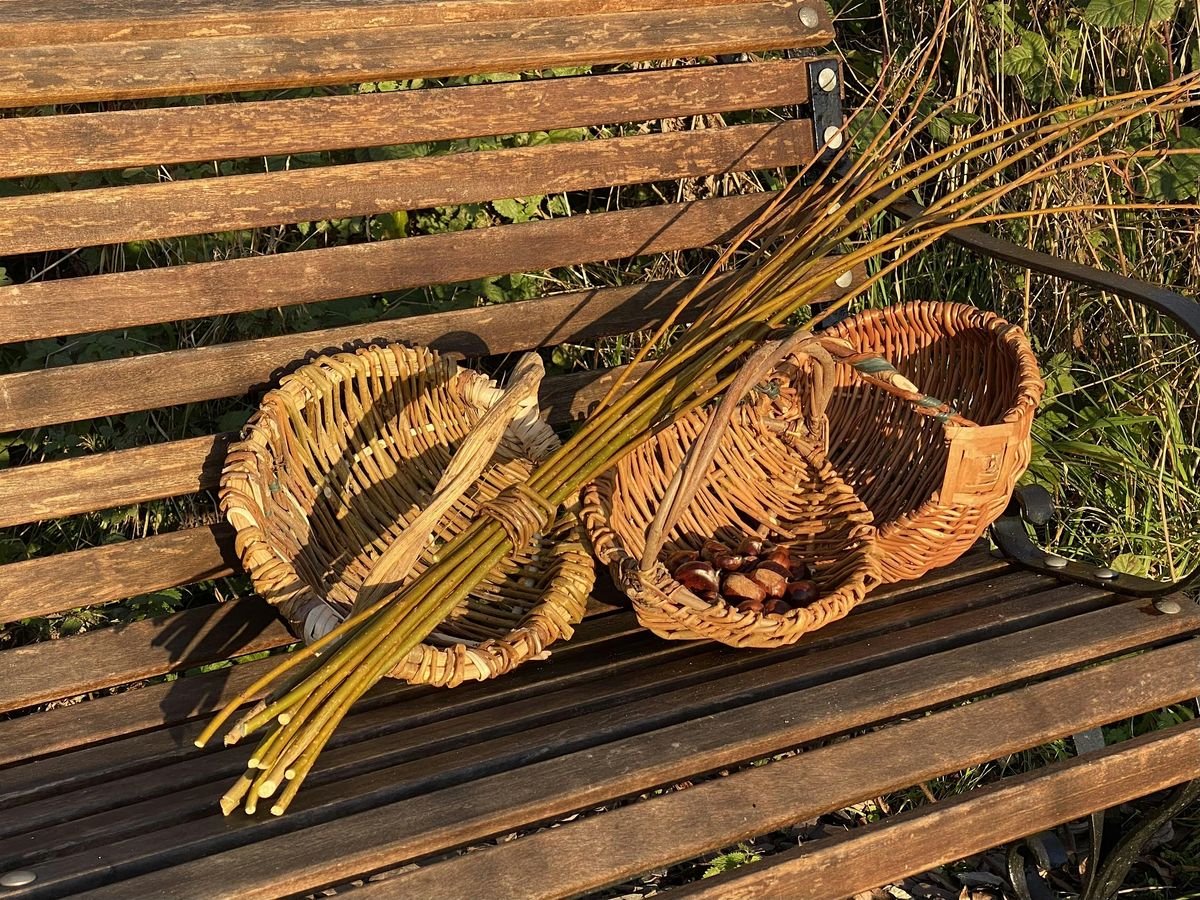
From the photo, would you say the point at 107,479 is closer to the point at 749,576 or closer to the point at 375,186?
the point at 375,186

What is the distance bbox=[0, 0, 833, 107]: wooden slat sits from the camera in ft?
6.49

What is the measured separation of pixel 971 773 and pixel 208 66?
6.40 ft

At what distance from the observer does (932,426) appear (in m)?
2.21

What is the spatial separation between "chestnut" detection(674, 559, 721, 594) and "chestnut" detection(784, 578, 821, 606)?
107mm

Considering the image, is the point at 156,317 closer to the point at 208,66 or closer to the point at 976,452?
the point at 208,66

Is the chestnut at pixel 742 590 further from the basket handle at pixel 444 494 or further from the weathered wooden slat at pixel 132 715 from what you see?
the basket handle at pixel 444 494

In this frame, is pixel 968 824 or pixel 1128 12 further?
pixel 1128 12

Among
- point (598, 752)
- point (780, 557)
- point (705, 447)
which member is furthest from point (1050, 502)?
point (598, 752)

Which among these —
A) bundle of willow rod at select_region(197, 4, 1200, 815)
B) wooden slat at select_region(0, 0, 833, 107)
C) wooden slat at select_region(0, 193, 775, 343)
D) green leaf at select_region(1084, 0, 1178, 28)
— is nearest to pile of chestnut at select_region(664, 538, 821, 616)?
bundle of willow rod at select_region(197, 4, 1200, 815)

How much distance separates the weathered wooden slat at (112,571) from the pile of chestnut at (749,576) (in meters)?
0.71

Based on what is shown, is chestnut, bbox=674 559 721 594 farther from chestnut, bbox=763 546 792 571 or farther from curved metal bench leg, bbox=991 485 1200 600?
curved metal bench leg, bbox=991 485 1200 600

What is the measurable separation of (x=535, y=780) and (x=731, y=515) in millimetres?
730

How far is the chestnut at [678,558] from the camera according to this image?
212cm

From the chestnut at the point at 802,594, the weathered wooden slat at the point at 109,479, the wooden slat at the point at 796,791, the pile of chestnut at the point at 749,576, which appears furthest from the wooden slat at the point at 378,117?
the wooden slat at the point at 796,791
